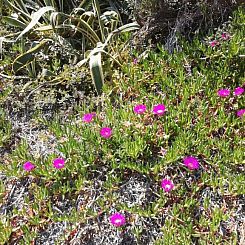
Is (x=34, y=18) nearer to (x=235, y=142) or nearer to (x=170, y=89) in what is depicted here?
(x=170, y=89)

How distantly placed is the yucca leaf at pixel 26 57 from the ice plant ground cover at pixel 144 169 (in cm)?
51

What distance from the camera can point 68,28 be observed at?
10.1 feet

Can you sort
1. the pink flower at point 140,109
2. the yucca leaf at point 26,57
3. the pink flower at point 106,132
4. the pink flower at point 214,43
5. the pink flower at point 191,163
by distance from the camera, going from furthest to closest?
1. the yucca leaf at point 26,57
2. the pink flower at point 214,43
3. the pink flower at point 140,109
4. the pink flower at point 106,132
5. the pink flower at point 191,163

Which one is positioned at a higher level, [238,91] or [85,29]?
[85,29]

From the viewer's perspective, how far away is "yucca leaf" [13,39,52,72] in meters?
2.87

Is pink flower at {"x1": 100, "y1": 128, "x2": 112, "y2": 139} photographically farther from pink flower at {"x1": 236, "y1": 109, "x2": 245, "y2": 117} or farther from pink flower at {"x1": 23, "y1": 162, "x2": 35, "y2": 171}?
pink flower at {"x1": 236, "y1": 109, "x2": 245, "y2": 117}

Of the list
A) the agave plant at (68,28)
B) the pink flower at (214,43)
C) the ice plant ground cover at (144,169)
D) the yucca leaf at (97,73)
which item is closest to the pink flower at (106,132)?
the ice plant ground cover at (144,169)

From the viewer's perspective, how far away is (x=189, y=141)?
6.90ft

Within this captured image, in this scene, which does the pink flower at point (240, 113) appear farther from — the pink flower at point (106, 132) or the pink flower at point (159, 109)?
the pink flower at point (106, 132)

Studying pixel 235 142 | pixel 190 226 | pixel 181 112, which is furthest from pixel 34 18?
pixel 190 226

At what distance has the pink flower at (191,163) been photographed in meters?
2.05

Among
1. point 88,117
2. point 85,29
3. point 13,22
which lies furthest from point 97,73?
point 13,22

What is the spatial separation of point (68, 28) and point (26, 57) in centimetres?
38

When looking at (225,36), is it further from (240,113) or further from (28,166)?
(28,166)
